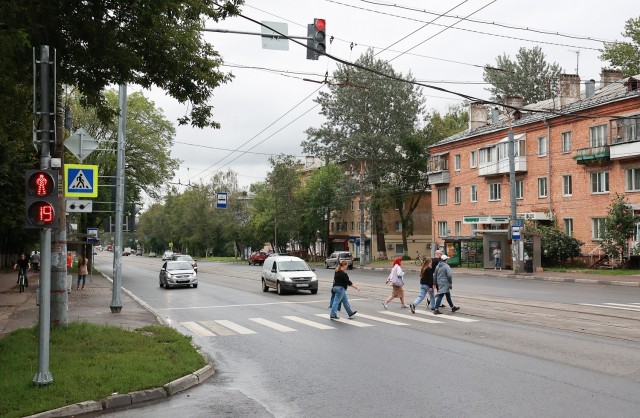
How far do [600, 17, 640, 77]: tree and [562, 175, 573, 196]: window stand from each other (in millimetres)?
16531

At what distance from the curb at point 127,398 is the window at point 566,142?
4047 centimetres

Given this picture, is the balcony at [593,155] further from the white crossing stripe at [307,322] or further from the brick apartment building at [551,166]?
the white crossing stripe at [307,322]

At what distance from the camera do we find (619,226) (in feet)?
115

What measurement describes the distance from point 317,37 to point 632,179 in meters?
32.6

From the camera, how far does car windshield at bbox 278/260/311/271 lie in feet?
83.3

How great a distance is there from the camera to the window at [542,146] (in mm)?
46219

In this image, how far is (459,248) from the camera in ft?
162

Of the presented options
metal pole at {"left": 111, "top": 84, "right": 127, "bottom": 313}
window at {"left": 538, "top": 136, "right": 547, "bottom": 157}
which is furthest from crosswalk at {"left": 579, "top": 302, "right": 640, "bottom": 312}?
window at {"left": 538, "top": 136, "right": 547, "bottom": 157}

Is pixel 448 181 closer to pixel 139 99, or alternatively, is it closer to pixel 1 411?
pixel 139 99

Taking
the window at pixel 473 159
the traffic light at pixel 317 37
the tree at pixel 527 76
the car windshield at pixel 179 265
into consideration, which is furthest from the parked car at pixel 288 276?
the tree at pixel 527 76

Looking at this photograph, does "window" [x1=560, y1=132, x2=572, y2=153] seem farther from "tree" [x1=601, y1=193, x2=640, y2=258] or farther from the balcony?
"tree" [x1=601, y1=193, x2=640, y2=258]

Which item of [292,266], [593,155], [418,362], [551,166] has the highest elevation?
[593,155]

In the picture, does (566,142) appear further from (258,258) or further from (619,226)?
(258,258)

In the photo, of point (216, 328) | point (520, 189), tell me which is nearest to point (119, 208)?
point (216, 328)
